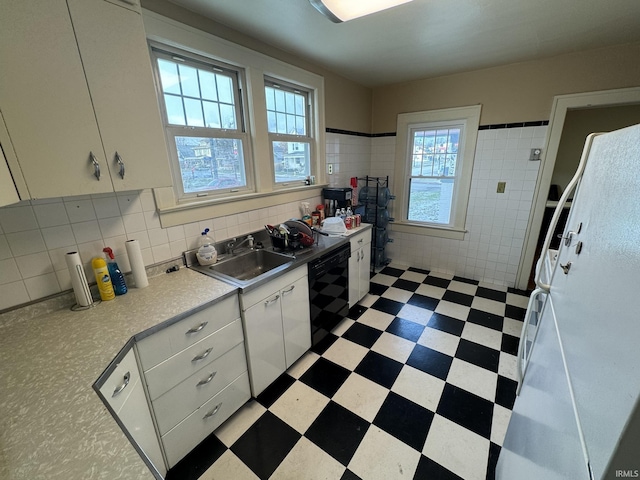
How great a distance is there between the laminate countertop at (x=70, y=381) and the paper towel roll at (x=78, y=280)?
0.19 ft

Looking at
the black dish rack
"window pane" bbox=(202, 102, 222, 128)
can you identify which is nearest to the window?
"window pane" bbox=(202, 102, 222, 128)

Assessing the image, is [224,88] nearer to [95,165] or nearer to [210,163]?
[210,163]

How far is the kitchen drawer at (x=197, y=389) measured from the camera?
118 cm

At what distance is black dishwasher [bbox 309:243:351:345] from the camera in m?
1.93

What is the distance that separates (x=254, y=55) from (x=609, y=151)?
2072 millimetres

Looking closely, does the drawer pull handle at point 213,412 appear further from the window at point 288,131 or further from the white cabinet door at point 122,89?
the window at point 288,131

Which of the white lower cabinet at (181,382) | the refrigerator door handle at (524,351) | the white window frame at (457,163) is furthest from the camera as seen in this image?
the white window frame at (457,163)

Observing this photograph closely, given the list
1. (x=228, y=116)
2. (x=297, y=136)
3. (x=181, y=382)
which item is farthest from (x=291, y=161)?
(x=181, y=382)

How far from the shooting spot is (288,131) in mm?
2387

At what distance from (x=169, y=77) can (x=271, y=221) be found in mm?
1187

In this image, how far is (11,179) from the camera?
90cm

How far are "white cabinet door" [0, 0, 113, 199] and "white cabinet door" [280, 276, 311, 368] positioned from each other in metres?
1.16

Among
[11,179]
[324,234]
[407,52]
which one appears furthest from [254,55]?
[11,179]

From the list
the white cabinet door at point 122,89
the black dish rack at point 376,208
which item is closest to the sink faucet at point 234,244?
the white cabinet door at point 122,89
